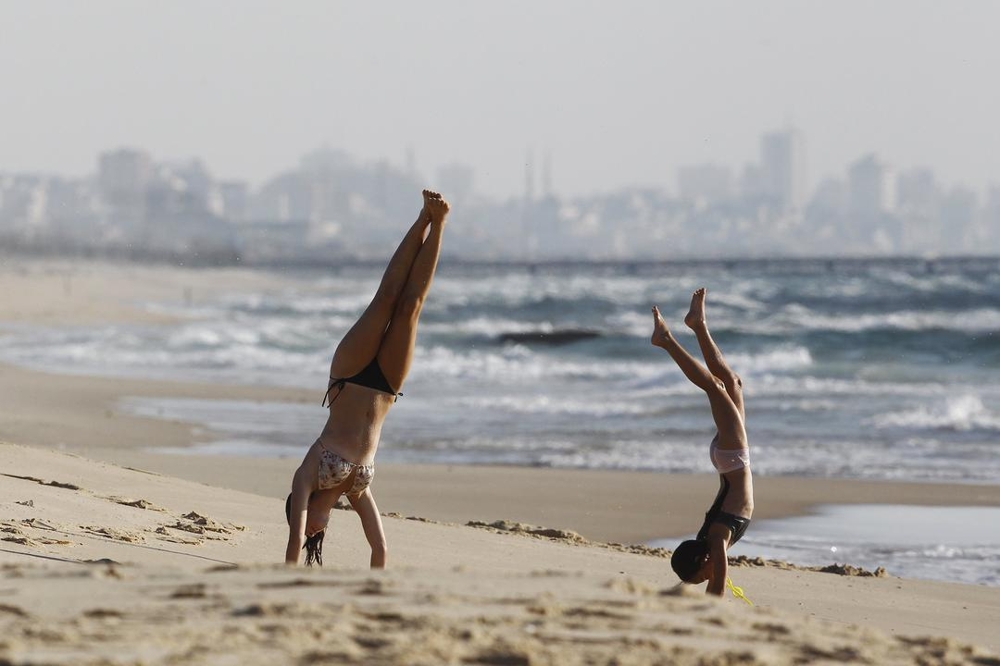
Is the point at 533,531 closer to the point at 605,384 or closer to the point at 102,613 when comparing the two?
the point at 102,613

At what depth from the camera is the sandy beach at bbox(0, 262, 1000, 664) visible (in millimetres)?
3555

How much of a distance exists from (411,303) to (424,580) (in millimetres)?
1010

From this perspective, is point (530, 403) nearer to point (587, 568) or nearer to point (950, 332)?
point (587, 568)

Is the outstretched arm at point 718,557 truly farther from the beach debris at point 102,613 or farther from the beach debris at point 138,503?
the beach debris at point 138,503

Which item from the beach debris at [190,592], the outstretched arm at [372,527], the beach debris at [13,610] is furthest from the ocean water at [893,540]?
the beach debris at [13,610]

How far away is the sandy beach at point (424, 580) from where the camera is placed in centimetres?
355

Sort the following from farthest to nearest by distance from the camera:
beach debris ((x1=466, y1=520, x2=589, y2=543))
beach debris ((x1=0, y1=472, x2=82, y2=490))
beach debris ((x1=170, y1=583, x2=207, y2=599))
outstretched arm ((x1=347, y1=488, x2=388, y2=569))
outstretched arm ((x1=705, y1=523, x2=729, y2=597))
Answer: beach debris ((x1=466, y1=520, x2=589, y2=543)), beach debris ((x1=0, y1=472, x2=82, y2=490)), outstretched arm ((x1=705, y1=523, x2=729, y2=597)), outstretched arm ((x1=347, y1=488, x2=388, y2=569)), beach debris ((x1=170, y1=583, x2=207, y2=599))

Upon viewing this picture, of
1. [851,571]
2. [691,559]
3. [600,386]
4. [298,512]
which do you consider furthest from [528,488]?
[600,386]

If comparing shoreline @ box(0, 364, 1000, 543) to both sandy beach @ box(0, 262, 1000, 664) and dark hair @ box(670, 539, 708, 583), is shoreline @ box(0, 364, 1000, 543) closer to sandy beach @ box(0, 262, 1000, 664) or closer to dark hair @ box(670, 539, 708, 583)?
sandy beach @ box(0, 262, 1000, 664)

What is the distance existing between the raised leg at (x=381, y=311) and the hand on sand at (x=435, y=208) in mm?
12

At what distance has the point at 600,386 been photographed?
21859 millimetres

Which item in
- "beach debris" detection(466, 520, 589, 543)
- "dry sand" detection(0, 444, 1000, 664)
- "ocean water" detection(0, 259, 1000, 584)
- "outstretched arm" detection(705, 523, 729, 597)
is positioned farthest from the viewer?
"ocean water" detection(0, 259, 1000, 584)

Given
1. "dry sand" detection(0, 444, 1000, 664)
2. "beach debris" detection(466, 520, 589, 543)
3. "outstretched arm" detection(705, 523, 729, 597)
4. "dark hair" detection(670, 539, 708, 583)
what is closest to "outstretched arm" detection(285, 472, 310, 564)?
"dry sand" detection(0, 444, 1000, 664)

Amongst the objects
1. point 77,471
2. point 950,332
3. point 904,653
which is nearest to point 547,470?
point 77,471
